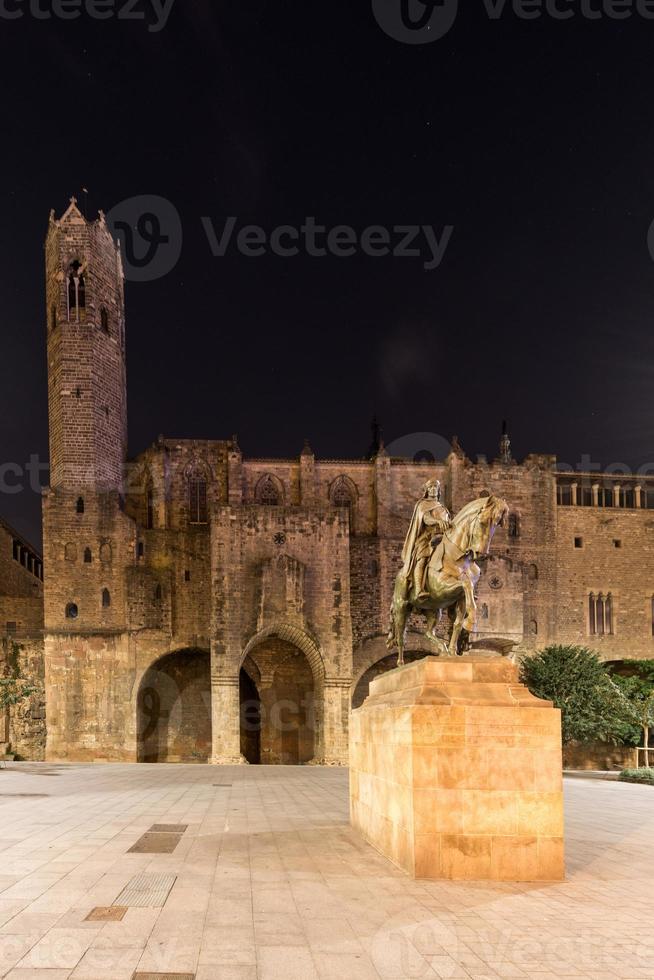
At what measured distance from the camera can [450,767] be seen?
932 cm

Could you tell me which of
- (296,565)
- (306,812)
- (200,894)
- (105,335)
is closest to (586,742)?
(296,565)

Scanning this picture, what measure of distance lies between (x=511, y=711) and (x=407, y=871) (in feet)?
6.82

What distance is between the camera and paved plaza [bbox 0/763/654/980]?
627cm

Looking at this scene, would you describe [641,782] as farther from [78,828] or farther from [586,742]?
[78,828]

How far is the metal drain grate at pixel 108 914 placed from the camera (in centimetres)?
731

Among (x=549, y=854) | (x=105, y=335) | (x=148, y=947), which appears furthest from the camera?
(x=105, y=335)

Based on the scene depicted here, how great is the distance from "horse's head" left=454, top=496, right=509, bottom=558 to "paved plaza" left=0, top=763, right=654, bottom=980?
406 centimetres

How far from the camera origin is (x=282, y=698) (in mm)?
46625

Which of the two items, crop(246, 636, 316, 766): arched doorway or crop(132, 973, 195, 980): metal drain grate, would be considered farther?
crop(246, 636, 316, 766): arched doorway

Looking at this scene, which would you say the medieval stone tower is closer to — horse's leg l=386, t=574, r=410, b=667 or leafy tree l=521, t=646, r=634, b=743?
leafy tree l=521, t=646, r=634, b=743

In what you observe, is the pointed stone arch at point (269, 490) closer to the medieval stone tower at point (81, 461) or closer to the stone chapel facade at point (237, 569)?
the stone chapel facade at point (237, 569)

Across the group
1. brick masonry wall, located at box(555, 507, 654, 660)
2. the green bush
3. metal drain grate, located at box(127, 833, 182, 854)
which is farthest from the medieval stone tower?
metal drain grate, located at box(127, 833, 182, 854)

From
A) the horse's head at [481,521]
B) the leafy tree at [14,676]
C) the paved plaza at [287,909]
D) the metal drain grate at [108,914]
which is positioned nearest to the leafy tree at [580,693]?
the leafy tree at [14,676]

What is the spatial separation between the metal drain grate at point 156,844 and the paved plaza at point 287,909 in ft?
0.18
